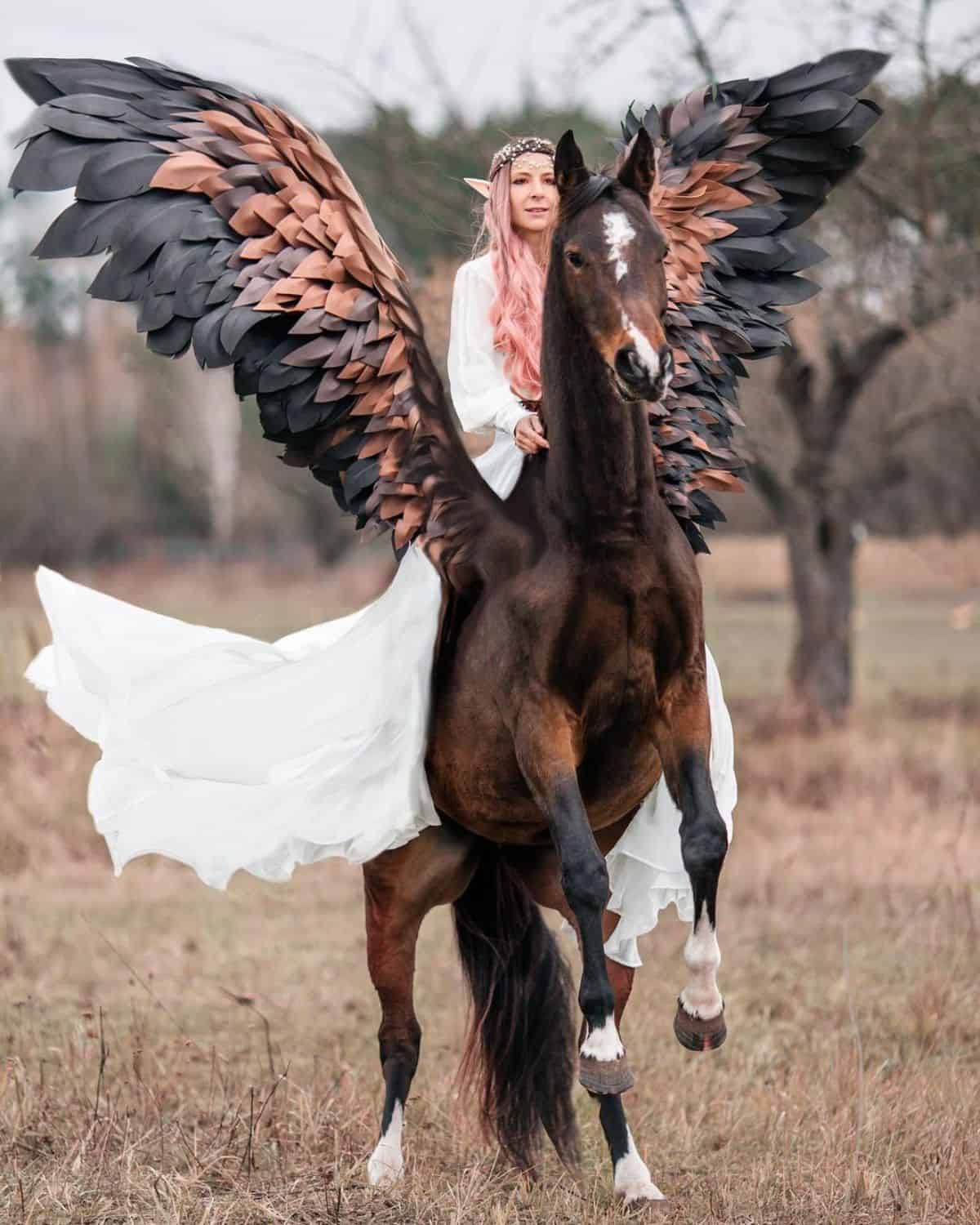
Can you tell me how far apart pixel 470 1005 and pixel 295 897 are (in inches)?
164

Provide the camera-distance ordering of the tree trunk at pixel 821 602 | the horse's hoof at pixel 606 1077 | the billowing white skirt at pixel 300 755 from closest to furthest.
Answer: the horse's hoof at pixel 606 1077 → the billowing white skirt at pixel 300 755 → the tree trunk at pixel 821 602

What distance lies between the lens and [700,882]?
374 centimetres

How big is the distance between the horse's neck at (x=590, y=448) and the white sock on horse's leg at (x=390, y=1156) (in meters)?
1.77

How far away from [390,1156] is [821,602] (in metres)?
9.73

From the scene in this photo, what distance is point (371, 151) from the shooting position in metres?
11.0

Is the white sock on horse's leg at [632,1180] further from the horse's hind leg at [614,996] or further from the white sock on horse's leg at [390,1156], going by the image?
the white sock on horse's leg at [390,1156]

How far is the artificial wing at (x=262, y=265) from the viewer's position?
398cm

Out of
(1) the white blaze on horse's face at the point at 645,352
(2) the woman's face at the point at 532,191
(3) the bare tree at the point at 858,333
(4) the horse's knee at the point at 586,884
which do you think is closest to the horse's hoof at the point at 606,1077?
(4) the horse's knee at the point at 586,884

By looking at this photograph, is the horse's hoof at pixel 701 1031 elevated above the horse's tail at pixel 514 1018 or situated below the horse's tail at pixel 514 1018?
above

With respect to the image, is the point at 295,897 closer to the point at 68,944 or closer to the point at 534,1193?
the point at 68,944

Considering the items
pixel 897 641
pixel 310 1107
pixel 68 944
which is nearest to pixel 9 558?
pixel 897 641

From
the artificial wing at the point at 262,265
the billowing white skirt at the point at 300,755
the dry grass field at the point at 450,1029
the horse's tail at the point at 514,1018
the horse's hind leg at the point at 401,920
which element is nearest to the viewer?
the artificial wing at the point at 262,265

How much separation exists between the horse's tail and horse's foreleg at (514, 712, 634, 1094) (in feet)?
3.14

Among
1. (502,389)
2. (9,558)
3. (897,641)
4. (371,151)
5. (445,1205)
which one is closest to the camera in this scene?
(445,1205)
